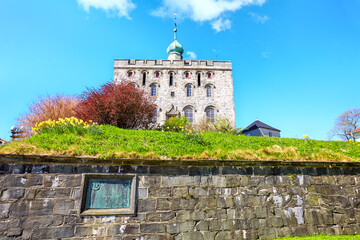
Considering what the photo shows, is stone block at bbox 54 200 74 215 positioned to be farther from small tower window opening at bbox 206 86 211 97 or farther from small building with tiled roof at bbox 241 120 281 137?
small building with tiled roof at bbox 241 120 281 137

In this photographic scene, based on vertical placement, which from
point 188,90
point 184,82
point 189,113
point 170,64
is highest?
point 170,64

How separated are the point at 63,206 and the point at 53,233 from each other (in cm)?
57

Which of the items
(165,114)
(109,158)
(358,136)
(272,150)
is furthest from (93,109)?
(358,136)

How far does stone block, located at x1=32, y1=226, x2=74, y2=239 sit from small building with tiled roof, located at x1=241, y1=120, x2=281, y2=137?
92.7ft

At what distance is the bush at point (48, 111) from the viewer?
1266 centimetres

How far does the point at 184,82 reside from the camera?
26.0 metres

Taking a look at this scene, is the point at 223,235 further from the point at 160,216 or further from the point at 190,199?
the point at 160,216

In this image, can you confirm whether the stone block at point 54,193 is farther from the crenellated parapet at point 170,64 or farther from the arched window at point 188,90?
the crenellated parapet at point 170,64

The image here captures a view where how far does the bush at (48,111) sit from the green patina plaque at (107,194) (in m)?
9.34

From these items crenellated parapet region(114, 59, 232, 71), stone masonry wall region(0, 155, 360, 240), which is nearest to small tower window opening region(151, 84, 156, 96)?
crenellated parapet region(114, 59, 232, 71)

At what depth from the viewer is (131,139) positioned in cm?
641

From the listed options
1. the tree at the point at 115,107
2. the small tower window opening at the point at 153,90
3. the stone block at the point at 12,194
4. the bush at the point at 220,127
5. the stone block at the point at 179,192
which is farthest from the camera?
the small tower window opening at the point at 153,90

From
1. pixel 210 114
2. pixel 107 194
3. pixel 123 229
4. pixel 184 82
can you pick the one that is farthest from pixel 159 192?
pixel 184 82

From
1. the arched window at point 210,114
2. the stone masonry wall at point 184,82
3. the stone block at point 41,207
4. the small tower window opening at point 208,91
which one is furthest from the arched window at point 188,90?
the stone block at point 41,207
